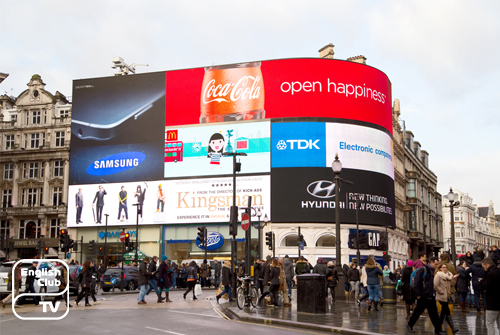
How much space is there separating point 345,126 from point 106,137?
84.5ft

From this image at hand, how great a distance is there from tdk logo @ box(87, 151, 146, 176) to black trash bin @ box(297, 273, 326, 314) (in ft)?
152

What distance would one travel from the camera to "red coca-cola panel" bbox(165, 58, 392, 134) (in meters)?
60.2

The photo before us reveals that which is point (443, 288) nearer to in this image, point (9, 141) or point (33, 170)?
point (33, 170)

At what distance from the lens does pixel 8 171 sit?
68.1 metres

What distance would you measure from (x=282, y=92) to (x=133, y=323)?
4631cm

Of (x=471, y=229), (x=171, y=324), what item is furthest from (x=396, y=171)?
(x=471, y=229)

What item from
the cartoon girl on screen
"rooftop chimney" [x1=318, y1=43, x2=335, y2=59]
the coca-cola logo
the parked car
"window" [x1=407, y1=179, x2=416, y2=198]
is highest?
"rooftop chimney" [x1=318, y1=43, x2=335, y2=59]

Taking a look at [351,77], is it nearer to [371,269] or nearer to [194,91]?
[194,91]

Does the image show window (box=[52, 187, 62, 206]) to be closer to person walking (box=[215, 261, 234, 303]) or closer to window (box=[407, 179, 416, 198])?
window (box=[407, 179, 416, 198])

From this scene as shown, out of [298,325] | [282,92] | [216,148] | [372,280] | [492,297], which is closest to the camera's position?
[492,297]

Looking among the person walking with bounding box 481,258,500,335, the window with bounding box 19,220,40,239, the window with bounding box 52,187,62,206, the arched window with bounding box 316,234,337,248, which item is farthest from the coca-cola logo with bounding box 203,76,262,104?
the person walking with bounding box 481,258,500,335

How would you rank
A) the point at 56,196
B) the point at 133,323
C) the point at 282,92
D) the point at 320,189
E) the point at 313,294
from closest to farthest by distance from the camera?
the point at 133,323 < the point at 313,294 < the point at 320,189 < the point at 282,92 < the point at 56,196

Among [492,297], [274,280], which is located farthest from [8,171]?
[492,297]

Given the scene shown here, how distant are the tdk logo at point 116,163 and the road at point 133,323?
140 ft
